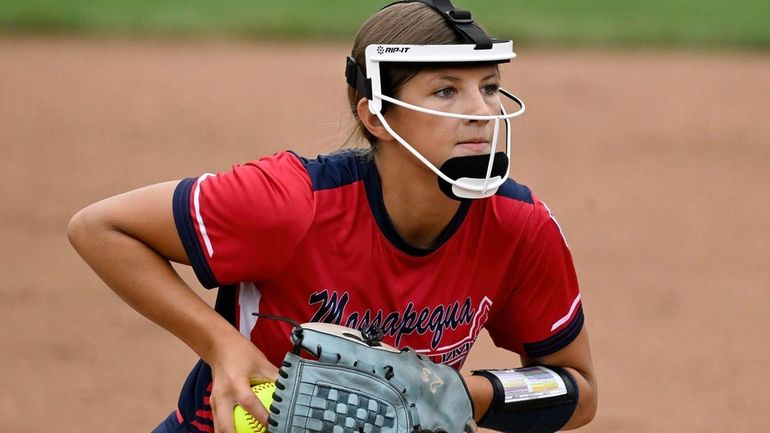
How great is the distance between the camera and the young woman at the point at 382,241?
9.55 feet

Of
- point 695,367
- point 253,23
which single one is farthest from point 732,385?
point 253,23

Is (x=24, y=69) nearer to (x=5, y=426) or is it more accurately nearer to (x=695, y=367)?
(x=5, y=426)

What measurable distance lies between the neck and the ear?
0.04 meters

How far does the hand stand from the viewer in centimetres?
281

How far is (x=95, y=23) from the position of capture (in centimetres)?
1338

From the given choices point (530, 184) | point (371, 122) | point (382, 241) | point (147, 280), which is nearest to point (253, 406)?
point (147, 280)

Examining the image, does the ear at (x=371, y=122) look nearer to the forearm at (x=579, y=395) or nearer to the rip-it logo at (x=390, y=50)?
the rip-it logo at (x=390, y=50)

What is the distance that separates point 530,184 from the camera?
8891mm

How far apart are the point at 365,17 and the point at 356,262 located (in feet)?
36.6

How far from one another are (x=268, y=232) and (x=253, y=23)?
36.2 feet

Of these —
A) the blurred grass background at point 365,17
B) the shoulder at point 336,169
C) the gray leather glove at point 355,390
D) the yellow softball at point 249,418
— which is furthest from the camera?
the blurred grass background at point 365,17

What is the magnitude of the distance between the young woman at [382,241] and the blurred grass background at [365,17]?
10055mm

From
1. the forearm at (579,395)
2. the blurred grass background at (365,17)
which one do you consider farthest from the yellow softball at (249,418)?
the blurred grass background at (365,17)

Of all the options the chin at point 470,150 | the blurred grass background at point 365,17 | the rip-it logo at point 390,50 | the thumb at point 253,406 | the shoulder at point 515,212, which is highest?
the blurred grass background at point 365,17
